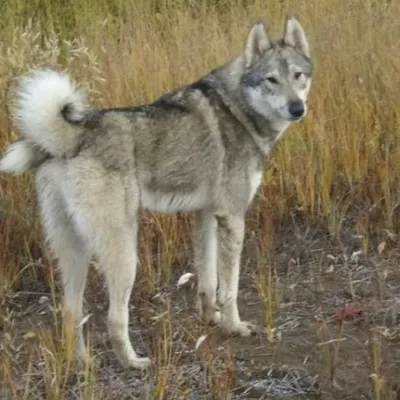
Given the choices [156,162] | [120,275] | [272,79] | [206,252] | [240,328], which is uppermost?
[272,79]

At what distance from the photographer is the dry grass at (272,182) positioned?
323 cm

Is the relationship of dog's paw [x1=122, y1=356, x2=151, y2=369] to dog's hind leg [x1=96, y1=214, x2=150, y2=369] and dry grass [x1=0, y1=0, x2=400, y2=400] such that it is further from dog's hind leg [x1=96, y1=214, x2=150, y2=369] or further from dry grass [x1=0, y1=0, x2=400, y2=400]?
dry grass [x1=0, y1=0, x2=400, y2=400]

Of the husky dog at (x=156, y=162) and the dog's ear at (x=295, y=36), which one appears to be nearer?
the husky dog at (x=156, y=162)

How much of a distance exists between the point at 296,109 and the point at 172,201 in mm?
621

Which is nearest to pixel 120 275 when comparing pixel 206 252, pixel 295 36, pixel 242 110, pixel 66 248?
pixel 66 248

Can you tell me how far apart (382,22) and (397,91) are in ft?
3.43

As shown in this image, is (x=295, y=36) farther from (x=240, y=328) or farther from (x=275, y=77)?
(x=240, y=328)

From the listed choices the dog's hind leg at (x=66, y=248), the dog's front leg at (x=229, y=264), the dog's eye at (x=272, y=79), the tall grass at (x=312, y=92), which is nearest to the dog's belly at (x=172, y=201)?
the dog's front leg at (x=229, y=264)

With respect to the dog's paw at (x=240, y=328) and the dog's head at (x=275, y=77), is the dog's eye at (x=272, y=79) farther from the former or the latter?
the dog's paw at (x=240, y=328)

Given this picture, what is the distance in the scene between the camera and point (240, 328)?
3.71 metres

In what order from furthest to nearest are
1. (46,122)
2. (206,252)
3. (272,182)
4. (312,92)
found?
(312,92), (272,182), (206,252), (46,122)

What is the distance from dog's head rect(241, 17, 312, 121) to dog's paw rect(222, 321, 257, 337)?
848 millimetres

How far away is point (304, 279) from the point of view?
4.11 meters

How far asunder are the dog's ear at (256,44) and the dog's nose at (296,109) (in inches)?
11.7
